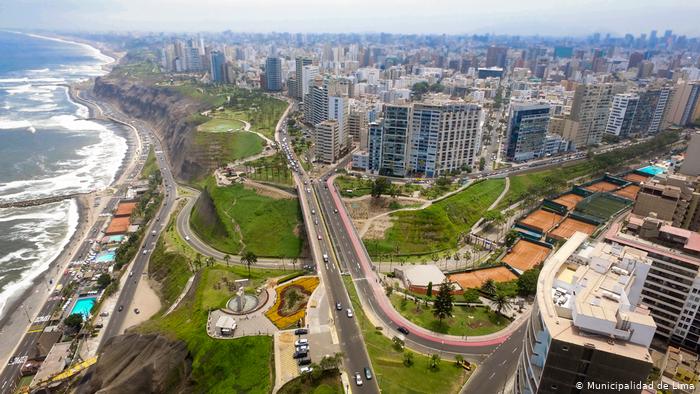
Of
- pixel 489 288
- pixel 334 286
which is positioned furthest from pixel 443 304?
pixel 334 286

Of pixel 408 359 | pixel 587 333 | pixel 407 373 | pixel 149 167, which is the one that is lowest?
pixel 149 167

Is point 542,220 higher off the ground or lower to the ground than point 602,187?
lower

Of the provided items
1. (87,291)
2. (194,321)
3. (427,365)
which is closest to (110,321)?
(87,291)

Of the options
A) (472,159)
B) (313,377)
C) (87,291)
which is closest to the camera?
(313,377)

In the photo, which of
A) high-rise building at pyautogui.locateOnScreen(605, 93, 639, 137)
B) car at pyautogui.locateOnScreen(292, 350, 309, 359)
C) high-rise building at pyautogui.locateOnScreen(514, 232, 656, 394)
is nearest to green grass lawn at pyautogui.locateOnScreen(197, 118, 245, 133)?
car at pyautogui.locateOnScreen(292, 350, 309, 359)

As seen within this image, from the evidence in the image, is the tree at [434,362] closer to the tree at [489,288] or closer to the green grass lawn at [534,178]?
the tree at [489,288]

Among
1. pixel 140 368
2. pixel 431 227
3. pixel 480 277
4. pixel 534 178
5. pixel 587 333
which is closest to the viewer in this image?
pixel 587 333

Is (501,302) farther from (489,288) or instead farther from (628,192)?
(628,192)

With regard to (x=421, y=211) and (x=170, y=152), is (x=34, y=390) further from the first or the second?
(x=170, y=152)
